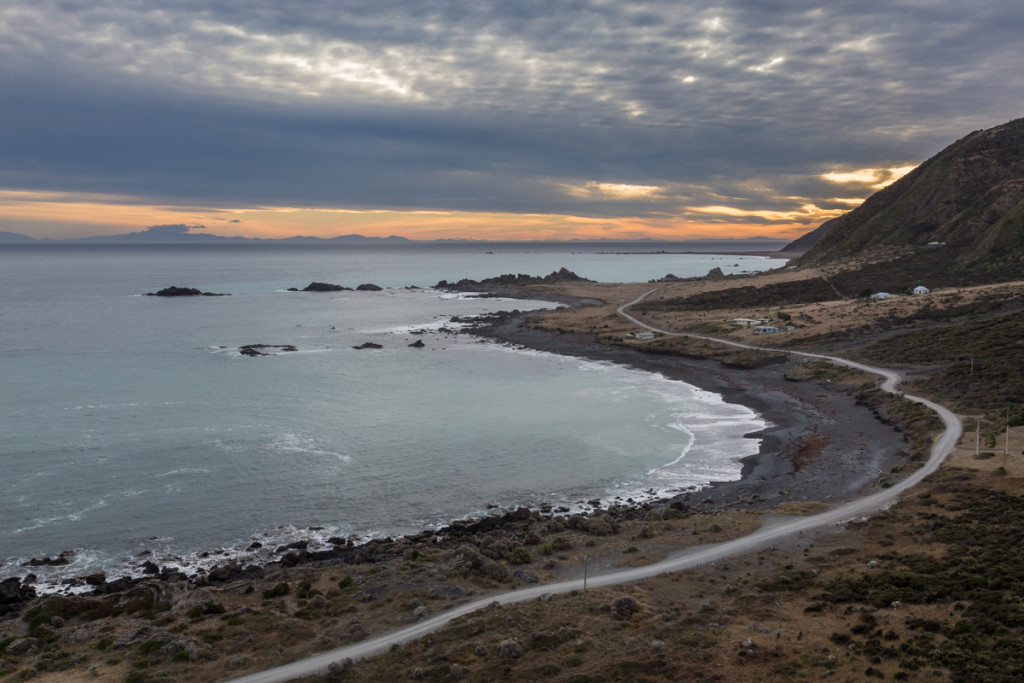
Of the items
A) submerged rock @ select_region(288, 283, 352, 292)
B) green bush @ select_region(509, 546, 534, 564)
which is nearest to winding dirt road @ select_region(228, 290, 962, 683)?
green bush @ select_region(509, 546, 534, 564)

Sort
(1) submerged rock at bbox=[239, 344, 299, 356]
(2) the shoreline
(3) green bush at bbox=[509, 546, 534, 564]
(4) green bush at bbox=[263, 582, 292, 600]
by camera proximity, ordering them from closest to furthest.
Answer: (4) green bush at bbox=[263, 582, 292, 600], (3) green bush at bbox=[509, 546, 534, 564], (2) the shoreline, (1) submerged rock at bbox=[239, 344, 299, 356]

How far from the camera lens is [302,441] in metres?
52.9

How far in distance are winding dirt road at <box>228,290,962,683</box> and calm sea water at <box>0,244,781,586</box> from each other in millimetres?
10738

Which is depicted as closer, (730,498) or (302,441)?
(730,498)

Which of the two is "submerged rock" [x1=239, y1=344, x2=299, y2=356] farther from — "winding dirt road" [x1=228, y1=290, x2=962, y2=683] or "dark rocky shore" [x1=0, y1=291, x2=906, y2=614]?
"winding dirt road" [x1=228, y1=290, x2=962, y2=683]

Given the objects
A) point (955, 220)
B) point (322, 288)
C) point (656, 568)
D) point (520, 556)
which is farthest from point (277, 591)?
point (322, 288)

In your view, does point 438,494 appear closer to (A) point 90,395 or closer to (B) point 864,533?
(B) point 864,533

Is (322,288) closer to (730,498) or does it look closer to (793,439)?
(793,439)

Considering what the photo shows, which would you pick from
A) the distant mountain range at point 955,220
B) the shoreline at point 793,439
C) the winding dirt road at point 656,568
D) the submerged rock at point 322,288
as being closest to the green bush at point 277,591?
the winding dirt road at point 656,568

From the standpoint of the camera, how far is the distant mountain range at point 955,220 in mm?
126312

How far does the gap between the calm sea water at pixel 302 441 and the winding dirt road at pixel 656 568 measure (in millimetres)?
10738

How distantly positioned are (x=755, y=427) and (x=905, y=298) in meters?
63.4

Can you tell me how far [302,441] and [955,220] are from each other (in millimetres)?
163087

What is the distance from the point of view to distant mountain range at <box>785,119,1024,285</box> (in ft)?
414
